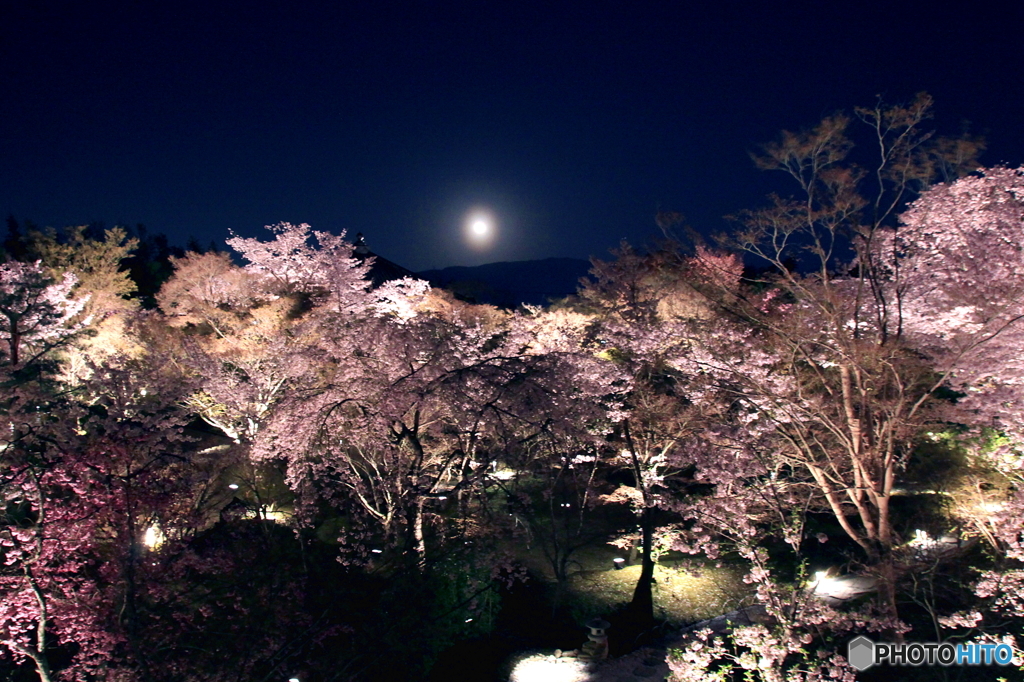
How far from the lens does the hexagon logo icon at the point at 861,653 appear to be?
7.59 m

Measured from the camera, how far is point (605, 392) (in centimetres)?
1205

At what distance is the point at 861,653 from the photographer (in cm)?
770

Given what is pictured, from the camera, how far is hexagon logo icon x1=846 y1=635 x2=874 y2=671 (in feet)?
24.9

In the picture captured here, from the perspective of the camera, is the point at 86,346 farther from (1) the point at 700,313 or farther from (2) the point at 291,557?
(1) the point at 700,313

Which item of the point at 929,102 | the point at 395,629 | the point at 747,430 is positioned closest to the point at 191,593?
the point at 395,629

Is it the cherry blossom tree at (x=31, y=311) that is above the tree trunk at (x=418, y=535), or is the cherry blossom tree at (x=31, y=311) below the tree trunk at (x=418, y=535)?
above

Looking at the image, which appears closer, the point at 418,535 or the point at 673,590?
the point at 418,535

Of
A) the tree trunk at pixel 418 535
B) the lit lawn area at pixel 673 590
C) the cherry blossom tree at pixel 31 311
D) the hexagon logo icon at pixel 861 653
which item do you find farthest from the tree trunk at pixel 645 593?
the cherry blossom tree at pixel 31 311

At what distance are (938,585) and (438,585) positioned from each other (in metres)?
8.40

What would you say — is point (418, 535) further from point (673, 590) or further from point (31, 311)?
point (31, 311)

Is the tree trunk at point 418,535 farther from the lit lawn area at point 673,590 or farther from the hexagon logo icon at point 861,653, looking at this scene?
the hexagon logo icon at point 861,653

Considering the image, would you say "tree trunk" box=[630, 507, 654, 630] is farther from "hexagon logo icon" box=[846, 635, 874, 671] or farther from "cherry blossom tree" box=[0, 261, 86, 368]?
"cherry blossom tree" box=[0, 261, 86, 368]

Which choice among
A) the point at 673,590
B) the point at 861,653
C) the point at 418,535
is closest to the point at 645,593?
the point at 673,590

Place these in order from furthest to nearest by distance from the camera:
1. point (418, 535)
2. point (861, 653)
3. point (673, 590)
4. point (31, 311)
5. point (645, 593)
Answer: point (31, 311) → point (673, 590) → point (645, 593) → point (418, 535) → point (861, 653)
